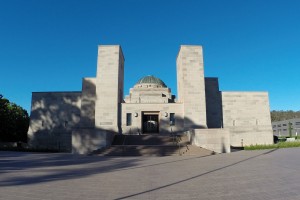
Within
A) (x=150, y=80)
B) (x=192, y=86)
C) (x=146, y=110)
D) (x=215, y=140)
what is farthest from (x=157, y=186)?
(x=150, y=80)

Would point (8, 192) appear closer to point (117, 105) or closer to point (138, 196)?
point (138, 196)

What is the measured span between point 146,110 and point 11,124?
25.4 meters

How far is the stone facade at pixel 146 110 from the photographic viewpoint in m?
31.1

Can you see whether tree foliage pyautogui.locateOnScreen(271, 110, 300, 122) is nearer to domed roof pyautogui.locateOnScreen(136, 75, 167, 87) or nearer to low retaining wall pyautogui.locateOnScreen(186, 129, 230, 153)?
domed roof pyautogui.locateOnScreen(136, 75, 167, 87)

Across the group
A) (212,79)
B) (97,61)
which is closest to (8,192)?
(97,61)

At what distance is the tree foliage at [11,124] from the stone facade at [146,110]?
28.3 feet

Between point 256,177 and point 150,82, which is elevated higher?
point 150,82

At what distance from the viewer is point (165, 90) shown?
44.6 m

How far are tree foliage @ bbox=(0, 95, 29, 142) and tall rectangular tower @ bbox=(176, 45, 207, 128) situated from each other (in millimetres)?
29542

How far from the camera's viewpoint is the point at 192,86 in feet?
104

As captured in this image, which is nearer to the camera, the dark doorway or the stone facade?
the stone facade

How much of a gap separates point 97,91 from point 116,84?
2640mm

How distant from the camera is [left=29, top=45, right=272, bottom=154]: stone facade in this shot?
102 ft

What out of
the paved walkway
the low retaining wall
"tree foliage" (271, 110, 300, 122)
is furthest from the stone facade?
"tree foliage" (271, 110, 300, 122)
